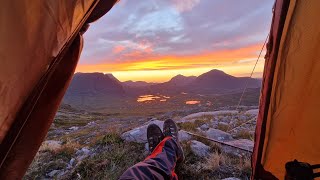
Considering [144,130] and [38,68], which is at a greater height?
[38,68]

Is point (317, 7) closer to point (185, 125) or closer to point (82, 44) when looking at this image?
point (82, 44)

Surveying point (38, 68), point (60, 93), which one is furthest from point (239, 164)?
point (38, 68)

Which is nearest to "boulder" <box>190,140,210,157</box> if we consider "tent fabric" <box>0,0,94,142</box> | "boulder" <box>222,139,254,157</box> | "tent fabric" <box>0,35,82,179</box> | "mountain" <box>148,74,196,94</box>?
"boulder" <box>222,139,254,157</box>

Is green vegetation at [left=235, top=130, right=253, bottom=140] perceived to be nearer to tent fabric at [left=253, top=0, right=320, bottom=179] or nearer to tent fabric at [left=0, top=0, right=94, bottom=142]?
tent fabric at [left=253, top=0, right=320, bottom=179]

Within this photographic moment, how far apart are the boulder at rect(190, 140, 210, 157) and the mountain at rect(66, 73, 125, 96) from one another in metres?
155

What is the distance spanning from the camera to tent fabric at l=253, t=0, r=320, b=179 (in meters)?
2.57

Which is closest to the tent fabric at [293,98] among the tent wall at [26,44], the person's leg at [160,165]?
the person's leg at [160,165]

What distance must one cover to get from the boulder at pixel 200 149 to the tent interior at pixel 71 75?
45.3 inches

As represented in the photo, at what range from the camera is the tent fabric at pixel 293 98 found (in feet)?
8.43

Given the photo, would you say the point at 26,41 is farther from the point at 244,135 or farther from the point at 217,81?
the point at 217,81

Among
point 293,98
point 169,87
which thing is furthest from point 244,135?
point 169,87

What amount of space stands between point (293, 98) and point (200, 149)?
200 cm

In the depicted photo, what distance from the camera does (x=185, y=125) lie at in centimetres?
690

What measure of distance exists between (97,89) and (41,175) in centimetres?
16927
